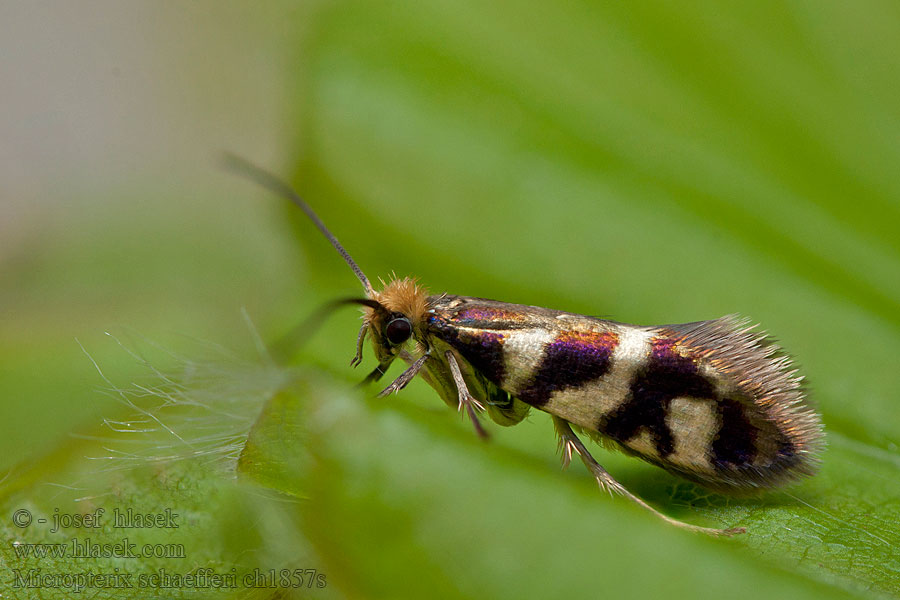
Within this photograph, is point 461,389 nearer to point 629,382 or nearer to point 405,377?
point 405,377

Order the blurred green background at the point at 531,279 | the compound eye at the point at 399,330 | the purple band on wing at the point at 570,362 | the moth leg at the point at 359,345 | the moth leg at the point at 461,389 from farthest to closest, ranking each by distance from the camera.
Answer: the moth leg at the point at 359,345 → the compound eye at the point at 399,330 → the moth leg at the point at 461,389 → the purple band on wing at the point at 570,362 → the blurred green background at the point at 531,279

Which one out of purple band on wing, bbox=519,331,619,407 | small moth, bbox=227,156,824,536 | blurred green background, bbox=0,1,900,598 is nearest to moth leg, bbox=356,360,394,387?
small moth, bbox=227,156,824,536

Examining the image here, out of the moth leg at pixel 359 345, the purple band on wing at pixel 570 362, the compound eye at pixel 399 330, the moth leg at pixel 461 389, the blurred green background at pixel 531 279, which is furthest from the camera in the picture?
the moth leg at pixel 359 345

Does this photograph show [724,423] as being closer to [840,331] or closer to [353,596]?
[840,331]

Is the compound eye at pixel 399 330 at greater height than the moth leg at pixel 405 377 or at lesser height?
greater

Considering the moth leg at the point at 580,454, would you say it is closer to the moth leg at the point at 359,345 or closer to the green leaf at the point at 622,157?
the green leaf at the point at 622,157

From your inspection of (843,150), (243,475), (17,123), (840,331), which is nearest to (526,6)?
(843,150)

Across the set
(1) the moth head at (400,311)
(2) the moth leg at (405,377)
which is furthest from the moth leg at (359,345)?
(2) the moth leg at (405,377)

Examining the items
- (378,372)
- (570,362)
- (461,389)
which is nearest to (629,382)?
(570,362)
